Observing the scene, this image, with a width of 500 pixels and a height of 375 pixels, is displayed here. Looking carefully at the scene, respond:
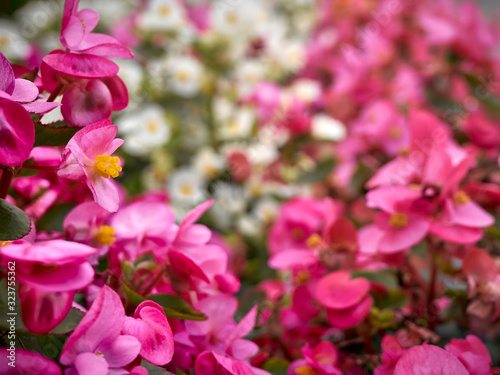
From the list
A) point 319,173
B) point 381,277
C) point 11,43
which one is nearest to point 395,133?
point 319,173

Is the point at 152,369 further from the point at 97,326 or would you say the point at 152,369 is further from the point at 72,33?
the point at 72,33

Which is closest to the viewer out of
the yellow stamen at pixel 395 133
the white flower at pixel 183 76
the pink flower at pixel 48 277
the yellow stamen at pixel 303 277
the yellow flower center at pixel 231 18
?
the pink flower at pixel 48 277

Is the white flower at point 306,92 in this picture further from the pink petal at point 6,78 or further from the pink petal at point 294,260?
the pink petal at point 6,78

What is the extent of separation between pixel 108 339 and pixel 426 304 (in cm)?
35

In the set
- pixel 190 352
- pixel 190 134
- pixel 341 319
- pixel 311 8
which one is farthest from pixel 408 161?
pixel 311 8

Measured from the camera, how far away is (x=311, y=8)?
144 centimetres

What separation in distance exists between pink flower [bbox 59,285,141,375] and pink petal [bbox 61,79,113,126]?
0.13 metres

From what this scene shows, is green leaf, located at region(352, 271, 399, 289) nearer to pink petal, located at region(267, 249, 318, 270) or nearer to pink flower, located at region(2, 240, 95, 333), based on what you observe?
pink petal, located at region(267, 249, 318, 270)

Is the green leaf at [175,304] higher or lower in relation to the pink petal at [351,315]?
higher

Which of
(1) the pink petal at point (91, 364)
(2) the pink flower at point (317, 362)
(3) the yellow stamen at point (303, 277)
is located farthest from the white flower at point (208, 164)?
(1) the pink petal at point (91, 364)

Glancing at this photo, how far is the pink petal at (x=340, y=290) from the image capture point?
1.48ft

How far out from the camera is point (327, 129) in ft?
3.03

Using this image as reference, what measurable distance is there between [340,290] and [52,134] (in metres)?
0.30

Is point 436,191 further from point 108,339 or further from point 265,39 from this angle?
point 265,39
